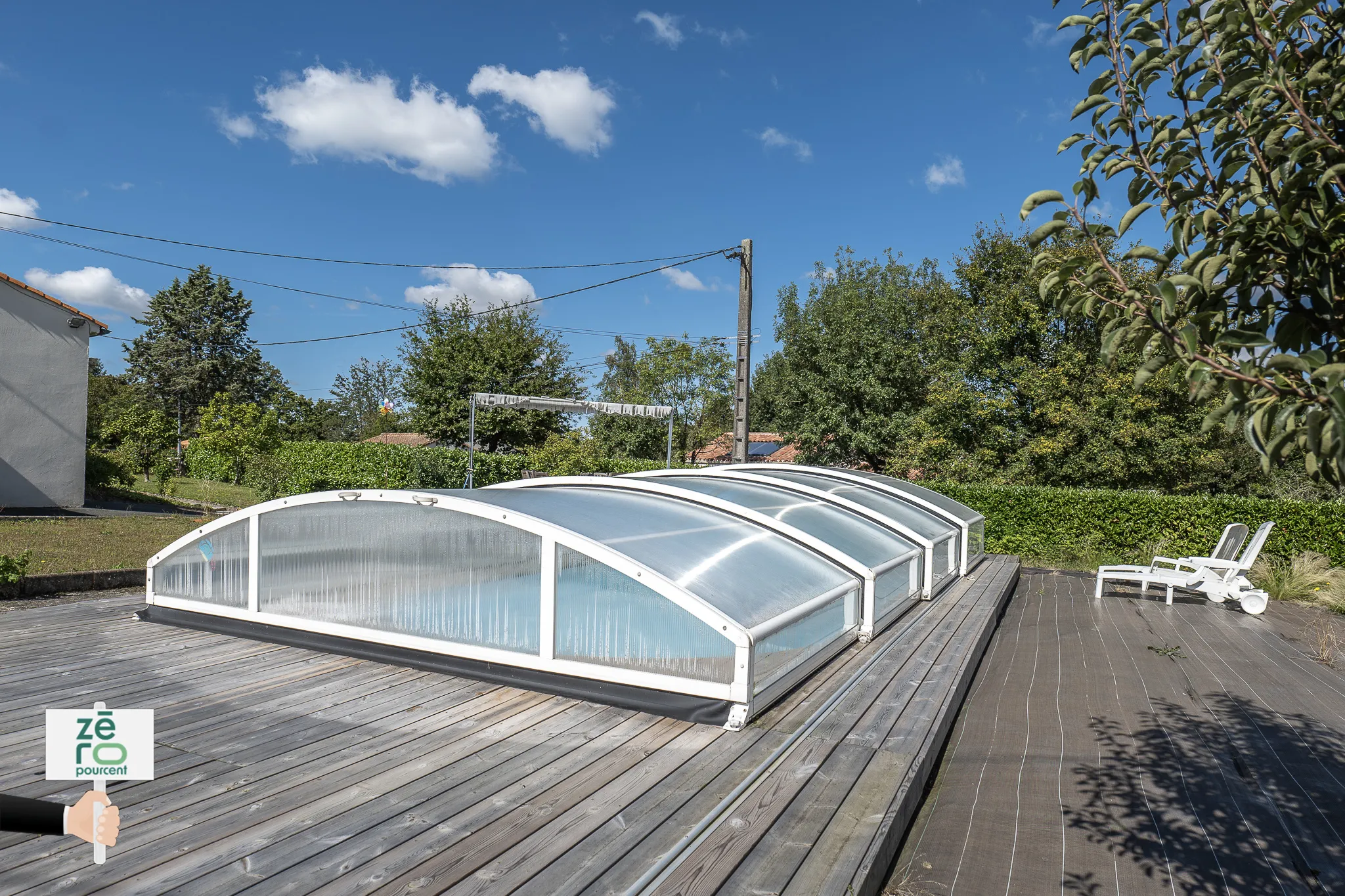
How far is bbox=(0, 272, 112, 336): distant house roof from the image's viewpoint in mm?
15711

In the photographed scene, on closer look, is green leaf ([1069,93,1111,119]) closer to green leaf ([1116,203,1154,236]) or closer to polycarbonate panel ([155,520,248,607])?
green leaf ([1116,203,1154,236])

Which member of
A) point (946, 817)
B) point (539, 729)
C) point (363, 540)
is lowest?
point (946, 817)

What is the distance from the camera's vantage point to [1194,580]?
9.45m

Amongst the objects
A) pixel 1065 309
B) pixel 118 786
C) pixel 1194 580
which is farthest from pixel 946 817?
pixel 1194 580

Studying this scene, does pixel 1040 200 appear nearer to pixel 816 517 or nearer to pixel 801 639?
pixel 801 639

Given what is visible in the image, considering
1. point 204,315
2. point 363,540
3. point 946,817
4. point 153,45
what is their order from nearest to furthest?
1. point 946,817
2. point 363,540
3. point 153,45
4. point 204,315

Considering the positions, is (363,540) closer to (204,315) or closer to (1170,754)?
(1170,754)

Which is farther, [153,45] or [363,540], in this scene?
[153,45]

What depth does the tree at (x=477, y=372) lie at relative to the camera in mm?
28953

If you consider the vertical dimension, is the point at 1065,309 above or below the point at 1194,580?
above

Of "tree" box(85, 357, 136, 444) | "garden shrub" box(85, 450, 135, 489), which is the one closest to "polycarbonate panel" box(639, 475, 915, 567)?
"garden shrub" box(85, 450, 135, 489)

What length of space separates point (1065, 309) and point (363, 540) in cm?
454

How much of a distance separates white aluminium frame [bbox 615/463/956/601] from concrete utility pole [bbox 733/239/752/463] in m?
4.30

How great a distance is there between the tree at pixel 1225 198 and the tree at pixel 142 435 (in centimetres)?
2625
